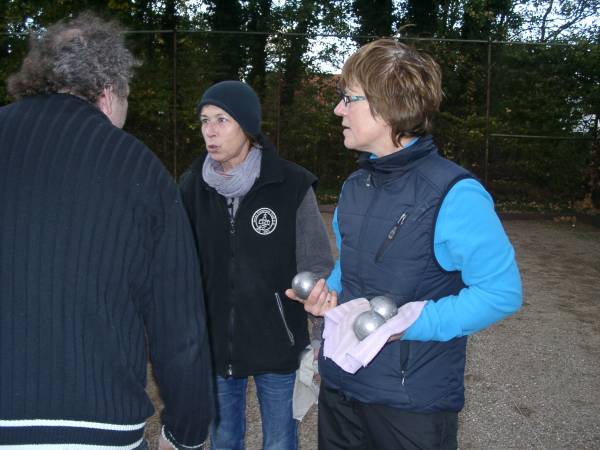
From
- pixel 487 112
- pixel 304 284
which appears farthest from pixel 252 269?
pixel 487 112

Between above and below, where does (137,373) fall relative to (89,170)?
below

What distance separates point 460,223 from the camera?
5.92 ft

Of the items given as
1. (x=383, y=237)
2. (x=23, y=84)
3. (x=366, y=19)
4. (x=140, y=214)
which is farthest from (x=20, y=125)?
(x=366, y=19)

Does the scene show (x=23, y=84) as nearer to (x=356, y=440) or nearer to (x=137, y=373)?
(x=137, y=373)

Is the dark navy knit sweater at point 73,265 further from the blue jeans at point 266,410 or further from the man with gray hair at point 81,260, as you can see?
the blue jeans at point 266,410

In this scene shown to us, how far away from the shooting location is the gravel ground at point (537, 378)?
11.5 ft

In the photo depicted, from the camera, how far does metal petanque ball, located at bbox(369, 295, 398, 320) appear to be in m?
1.77

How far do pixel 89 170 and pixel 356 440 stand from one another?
1.26 metres

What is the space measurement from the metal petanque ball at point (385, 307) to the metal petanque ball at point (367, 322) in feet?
0.05

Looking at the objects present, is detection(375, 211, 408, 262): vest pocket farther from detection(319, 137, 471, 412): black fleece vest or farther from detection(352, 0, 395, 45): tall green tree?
detection(352, 0, 395, 45): tall green tree

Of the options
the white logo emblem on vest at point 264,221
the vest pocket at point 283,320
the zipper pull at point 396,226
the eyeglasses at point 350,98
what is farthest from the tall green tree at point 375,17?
the zipper pull at point 396,226

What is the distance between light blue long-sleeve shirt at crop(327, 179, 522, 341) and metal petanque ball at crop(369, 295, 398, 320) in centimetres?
10

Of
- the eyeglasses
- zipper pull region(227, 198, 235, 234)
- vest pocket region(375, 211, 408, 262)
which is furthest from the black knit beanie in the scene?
vest pocket region(375, 211, 408, 262)

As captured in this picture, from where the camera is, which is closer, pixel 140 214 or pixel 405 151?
pixel 140 214
